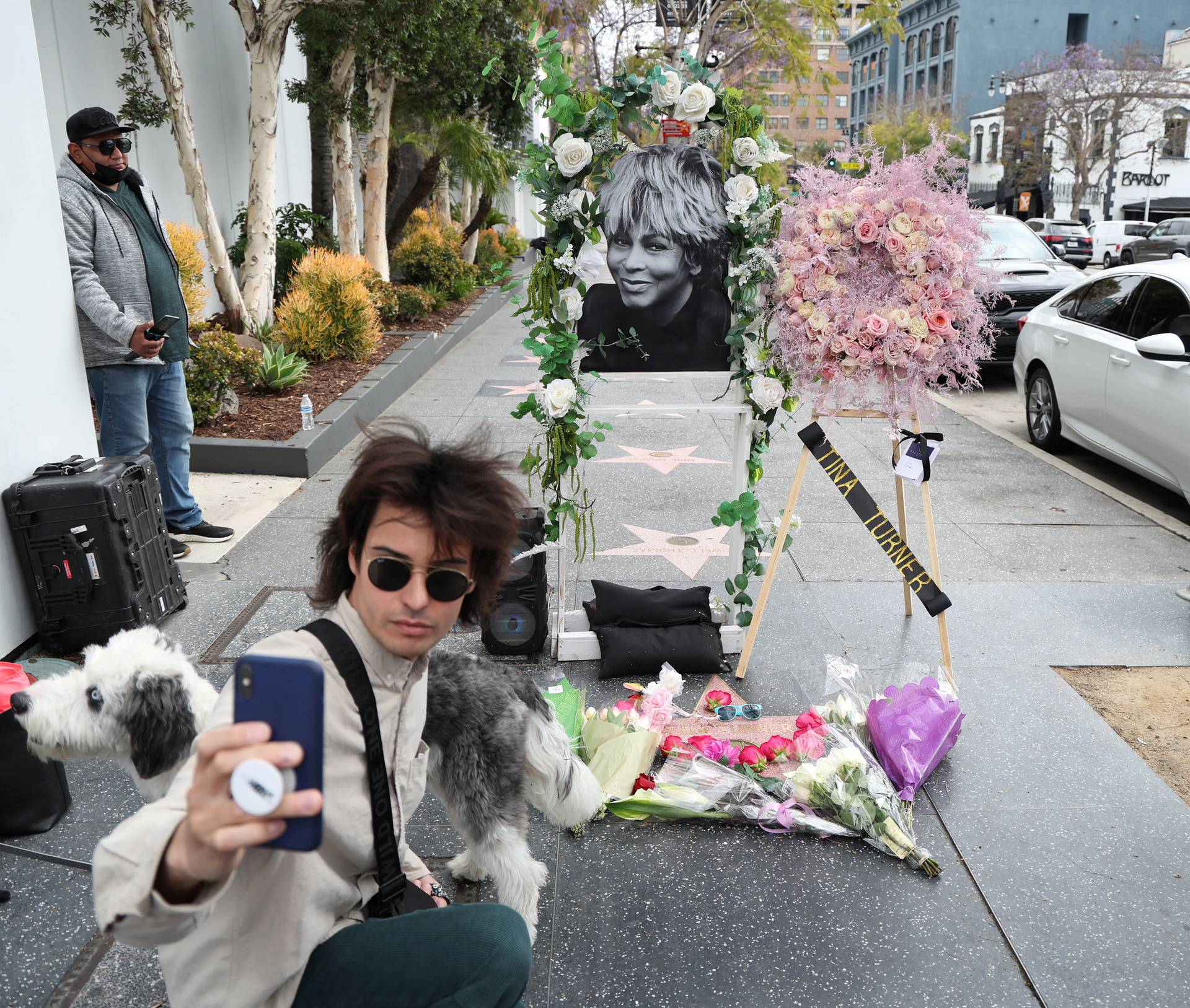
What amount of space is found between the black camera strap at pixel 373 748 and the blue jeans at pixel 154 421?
12.5 ft

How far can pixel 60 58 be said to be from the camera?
26.8 feet

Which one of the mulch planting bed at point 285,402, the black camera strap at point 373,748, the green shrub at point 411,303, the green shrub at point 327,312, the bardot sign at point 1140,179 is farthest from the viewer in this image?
the bardot sign at point 1140,179

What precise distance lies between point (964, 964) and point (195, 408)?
6.83 metres

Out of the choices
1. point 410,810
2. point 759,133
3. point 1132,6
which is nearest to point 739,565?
point 759,133

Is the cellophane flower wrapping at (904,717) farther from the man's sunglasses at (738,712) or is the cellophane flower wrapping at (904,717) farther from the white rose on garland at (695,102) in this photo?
the white rose on garland at (695,102)

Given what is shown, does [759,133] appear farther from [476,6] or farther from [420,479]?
[476,6]

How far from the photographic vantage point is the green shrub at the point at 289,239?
37.3 feet

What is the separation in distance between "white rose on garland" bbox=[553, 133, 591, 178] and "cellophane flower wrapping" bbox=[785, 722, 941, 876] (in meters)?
2.49

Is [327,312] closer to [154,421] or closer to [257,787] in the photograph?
[154,421]

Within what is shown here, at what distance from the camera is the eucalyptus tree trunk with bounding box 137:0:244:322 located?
26.7 ft

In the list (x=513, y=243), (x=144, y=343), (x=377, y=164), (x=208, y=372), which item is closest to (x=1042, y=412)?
(x=208, y=372)

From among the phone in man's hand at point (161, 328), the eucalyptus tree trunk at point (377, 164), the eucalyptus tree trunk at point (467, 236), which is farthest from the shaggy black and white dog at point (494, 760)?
the eucalyptus tree trunk at point (467, 236)

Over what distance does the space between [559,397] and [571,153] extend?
983 mm

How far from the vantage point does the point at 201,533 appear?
19.3ft
